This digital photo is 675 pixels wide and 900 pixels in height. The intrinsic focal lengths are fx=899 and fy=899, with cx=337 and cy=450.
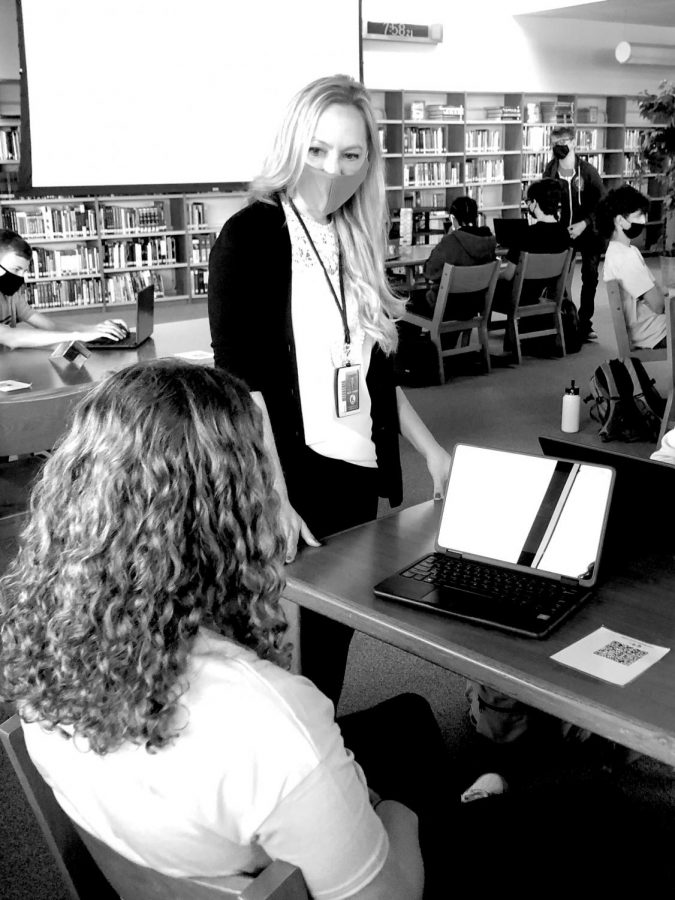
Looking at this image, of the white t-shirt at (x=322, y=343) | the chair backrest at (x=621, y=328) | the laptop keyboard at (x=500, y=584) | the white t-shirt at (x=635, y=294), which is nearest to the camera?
the laptop keyboard at (x=500, y=584)

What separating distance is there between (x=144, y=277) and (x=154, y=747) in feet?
25.5

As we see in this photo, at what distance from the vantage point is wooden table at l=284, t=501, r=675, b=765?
1.06m

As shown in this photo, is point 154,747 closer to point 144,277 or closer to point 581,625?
point 581,625

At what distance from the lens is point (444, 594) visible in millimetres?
1368

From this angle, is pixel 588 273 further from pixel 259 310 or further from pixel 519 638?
pixel 519 638

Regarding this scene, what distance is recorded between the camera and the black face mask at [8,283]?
13.4 feet

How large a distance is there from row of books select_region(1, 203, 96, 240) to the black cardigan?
21.0 feet

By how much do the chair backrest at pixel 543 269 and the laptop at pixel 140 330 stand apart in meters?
3.55

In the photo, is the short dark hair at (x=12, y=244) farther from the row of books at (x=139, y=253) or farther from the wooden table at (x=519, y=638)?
the row of books at (x=139, y=253)

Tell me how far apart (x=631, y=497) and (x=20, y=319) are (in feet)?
12.0

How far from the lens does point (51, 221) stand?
299 inches

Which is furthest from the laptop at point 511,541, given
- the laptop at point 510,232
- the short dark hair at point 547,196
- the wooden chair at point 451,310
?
the short dark hair at point 547,196

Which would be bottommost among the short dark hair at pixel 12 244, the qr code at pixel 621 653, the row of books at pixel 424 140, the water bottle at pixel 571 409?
the water bottle at pixel 571 409

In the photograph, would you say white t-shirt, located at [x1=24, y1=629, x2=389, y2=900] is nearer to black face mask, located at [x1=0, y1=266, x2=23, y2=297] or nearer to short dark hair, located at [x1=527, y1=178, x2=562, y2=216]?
black face mask, located at [x1=0, y1=266, x2=23, y2=297]
